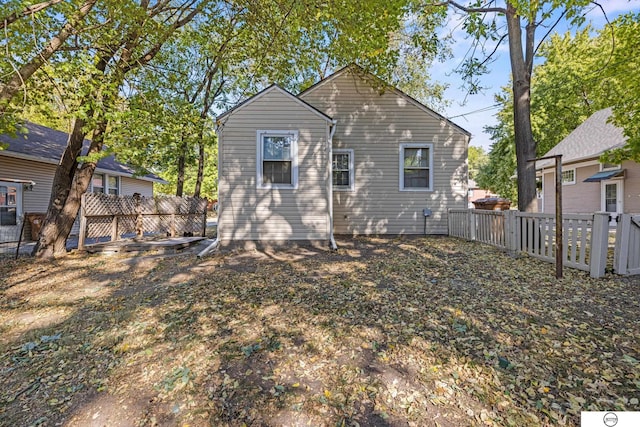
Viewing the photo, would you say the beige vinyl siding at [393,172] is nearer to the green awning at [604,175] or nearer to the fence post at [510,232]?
the fence post at [510,232]

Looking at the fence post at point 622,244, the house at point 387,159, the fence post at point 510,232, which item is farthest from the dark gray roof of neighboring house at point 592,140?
the fence post at point 622,244

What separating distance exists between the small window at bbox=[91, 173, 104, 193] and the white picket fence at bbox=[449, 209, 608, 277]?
14979mm

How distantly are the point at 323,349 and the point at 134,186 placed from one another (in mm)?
17616

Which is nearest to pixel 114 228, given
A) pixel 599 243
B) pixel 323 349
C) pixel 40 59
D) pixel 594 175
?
pixel 40 59

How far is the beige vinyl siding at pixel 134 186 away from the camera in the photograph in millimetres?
15684

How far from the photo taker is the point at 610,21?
726 cm

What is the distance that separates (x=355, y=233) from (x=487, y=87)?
6.53 m

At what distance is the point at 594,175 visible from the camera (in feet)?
46.3

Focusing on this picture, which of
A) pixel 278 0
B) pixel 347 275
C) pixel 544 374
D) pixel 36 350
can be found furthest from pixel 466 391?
pixel 278 0

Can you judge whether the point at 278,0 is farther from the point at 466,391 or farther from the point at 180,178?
the point at 180,178

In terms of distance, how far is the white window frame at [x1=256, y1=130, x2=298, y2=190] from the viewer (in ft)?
25.5

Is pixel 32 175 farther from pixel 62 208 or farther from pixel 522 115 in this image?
pixel 522 115

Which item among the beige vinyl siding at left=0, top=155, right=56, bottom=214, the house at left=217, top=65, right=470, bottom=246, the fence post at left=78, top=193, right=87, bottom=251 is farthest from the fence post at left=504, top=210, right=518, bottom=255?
the beige vinyl siding at left=0, top=155, right=56, bottom=214

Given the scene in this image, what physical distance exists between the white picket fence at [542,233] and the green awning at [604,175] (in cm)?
901
